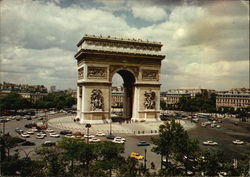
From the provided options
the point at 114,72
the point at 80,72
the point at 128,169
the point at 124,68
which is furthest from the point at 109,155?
the point at 80,72

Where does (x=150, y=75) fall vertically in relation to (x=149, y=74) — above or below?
below

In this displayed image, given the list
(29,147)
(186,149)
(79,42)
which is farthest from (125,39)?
(186,149)

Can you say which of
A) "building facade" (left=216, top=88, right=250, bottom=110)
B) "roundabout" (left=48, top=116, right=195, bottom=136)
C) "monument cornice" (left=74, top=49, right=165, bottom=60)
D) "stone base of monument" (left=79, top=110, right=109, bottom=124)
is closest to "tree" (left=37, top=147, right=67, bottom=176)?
"roundabout" (left=48, top=116, right=195, bottom=136)

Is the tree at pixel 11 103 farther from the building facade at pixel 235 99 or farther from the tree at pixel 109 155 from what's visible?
the building facade at pixel 235 99

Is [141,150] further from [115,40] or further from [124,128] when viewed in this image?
[115,40]

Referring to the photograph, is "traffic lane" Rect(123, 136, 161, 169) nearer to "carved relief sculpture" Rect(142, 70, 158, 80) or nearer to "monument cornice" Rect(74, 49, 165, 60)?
"carved relief sculpture" Rect(142, 70, 158, 80)

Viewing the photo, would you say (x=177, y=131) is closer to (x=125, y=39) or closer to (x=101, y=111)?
(x=101, y=111)

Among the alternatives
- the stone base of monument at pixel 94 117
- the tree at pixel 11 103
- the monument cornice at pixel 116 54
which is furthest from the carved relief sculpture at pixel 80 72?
the tree at pixel 11 103
